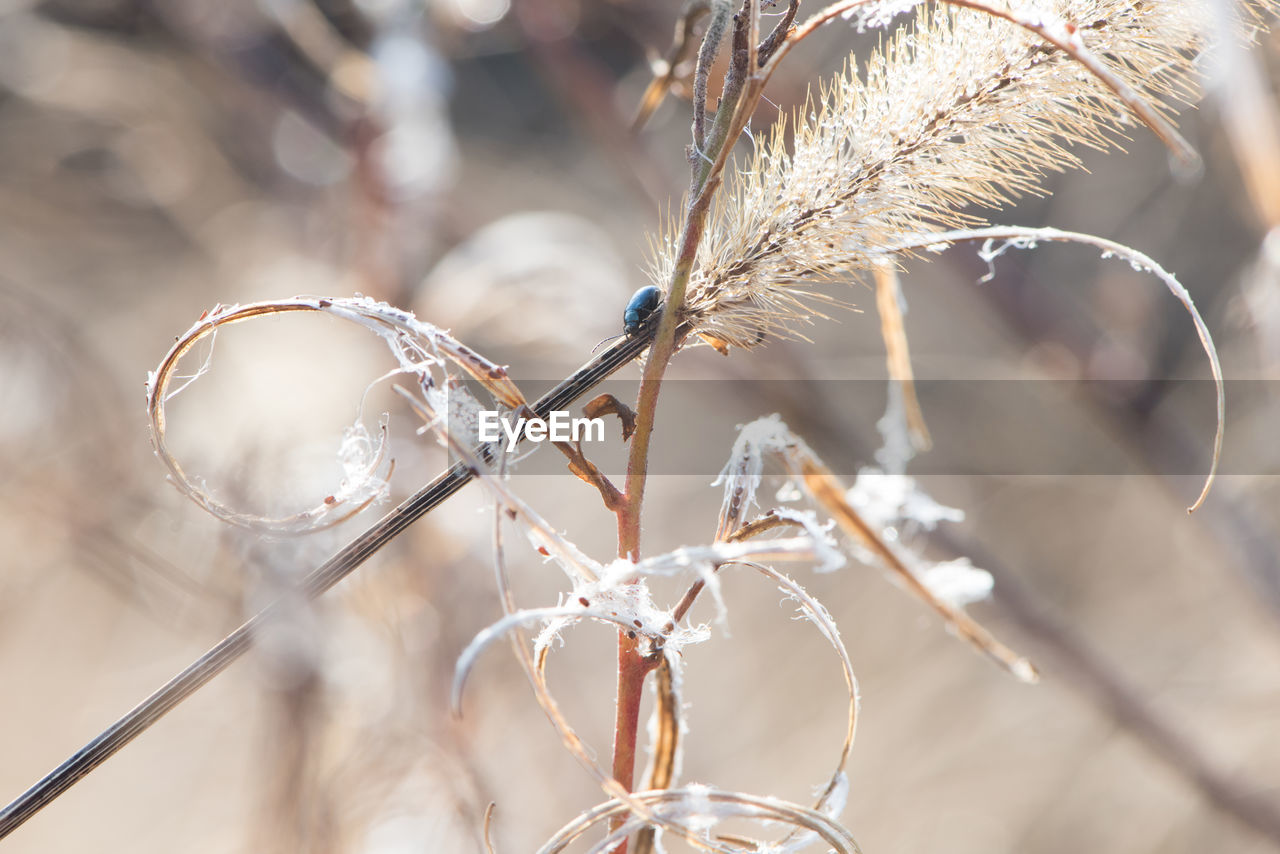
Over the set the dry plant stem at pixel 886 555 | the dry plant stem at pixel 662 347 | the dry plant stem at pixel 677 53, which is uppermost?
the dry plant stem at pixel 677 53

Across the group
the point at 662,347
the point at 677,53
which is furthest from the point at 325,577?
the point at 677,53

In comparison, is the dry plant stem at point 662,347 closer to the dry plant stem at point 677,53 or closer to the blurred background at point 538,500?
the dry plant stem at point 677,53

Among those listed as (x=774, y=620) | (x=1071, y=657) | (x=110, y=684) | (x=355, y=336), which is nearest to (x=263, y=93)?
(x=355, y=336)

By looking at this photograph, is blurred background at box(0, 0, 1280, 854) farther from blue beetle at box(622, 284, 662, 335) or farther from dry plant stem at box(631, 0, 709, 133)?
blue beetle at box(622, 284, 662, 335)

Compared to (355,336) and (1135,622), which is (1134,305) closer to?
(1135,622)

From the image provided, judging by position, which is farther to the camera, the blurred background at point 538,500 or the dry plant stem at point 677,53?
the blurred background at point 538,500

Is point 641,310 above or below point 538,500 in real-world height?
below

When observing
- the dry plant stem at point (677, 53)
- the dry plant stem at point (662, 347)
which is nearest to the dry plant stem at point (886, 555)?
the dry plant stem at point (662, 347)

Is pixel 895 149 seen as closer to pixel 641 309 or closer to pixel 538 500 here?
pixel 641 309
